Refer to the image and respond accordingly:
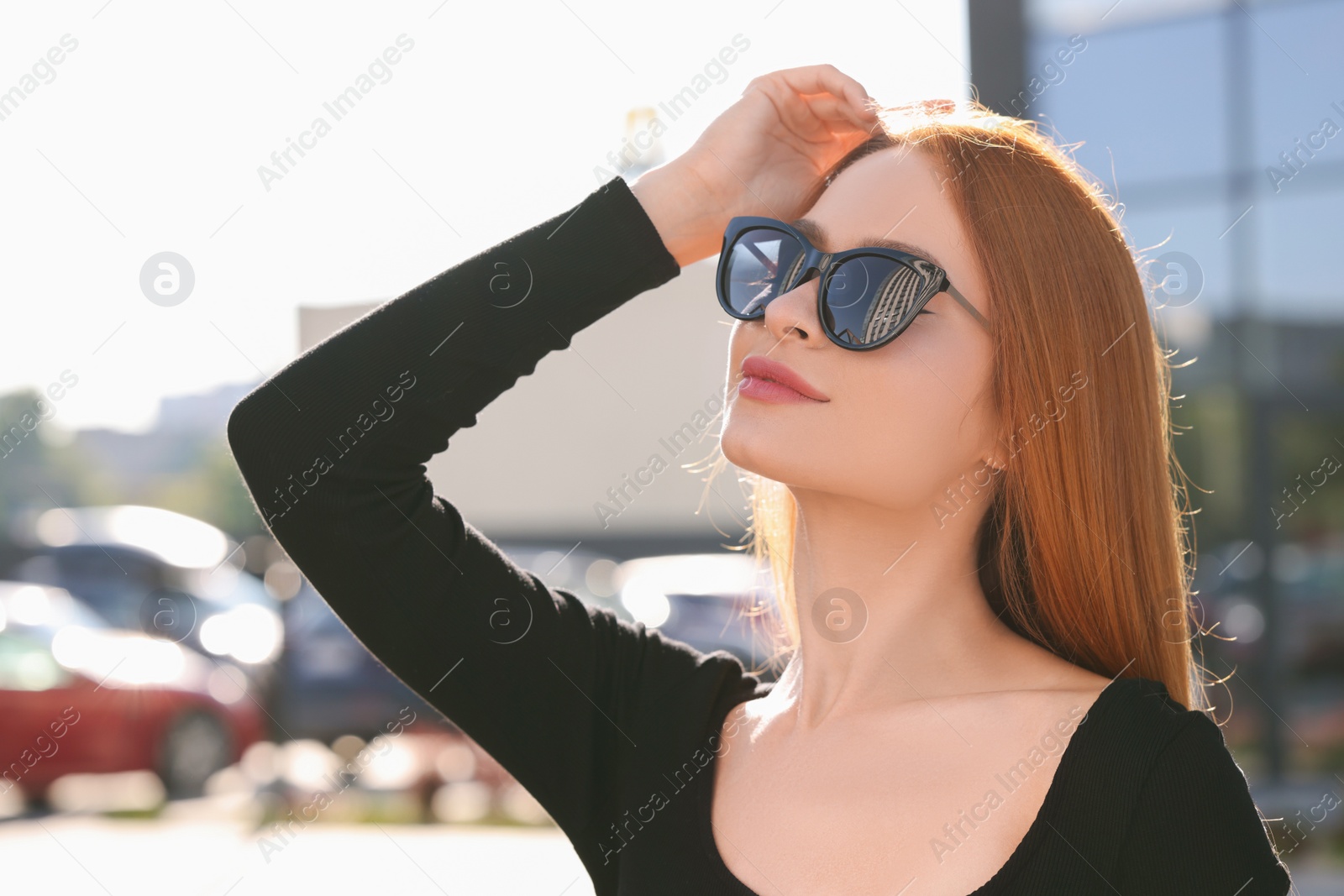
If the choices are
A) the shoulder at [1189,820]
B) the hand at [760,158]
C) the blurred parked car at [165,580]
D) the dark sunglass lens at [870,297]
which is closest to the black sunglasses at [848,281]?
the dark sunglass lens at [870,297]

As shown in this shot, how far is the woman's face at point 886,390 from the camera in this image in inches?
61.6

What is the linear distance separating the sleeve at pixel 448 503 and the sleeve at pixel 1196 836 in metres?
0.74

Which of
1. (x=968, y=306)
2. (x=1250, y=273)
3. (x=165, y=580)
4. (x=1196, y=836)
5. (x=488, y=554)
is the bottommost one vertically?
(x=165, y=580)

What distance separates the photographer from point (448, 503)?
5.83 ft

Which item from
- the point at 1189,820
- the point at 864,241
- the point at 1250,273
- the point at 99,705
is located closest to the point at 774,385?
the point at 864,241

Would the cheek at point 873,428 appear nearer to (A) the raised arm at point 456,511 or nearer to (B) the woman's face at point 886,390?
(B) the woman's face at point 886,390

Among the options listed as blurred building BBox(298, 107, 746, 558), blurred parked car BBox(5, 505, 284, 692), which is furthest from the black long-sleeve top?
blurred building BBox(298, 107, 746, 558)

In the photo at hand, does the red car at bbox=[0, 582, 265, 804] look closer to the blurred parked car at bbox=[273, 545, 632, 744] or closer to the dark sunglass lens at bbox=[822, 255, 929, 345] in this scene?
the blurred parked car at bbox=[273, 545, 632, 744]

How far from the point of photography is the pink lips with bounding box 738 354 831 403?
1.59 metres

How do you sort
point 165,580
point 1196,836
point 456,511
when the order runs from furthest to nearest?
1. point 165,580
2. point 456,511
3. point 1196,836

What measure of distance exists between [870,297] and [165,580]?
12.0 metres

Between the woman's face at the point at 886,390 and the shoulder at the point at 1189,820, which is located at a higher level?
the woman's face at the point at 886,390

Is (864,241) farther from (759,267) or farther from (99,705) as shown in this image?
(99,705)

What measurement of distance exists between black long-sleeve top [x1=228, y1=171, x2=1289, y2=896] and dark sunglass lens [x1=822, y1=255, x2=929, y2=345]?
299 millimetres
